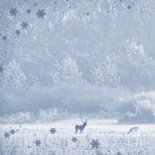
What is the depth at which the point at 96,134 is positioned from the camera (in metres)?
10.3

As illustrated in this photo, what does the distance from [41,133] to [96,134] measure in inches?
57.3

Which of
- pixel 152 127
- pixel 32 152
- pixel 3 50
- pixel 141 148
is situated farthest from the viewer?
pixel 141 148

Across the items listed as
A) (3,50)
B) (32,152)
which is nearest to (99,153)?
(32,152)

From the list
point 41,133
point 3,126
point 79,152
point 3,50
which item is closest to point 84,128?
point 79,152

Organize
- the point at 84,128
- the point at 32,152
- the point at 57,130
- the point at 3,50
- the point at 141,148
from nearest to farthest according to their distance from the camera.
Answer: the point at 3,50 → the point at 32,152 → the point at 57,130 → the point at 84,128 → the point at 141,148

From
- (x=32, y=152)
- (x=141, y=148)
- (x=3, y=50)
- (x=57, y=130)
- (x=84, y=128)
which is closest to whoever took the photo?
(x=3, y=50)

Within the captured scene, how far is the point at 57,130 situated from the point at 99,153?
1314 millimetres

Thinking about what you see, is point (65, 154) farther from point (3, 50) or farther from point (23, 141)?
point (3, 50)

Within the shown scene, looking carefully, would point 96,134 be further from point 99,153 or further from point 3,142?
point 3,142

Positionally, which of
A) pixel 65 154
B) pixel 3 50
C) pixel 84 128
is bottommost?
pixel 65 154

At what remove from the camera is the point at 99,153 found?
417 inches

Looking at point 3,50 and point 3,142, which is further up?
point 3,50

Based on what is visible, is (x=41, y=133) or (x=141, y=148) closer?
(x=41, y=133)

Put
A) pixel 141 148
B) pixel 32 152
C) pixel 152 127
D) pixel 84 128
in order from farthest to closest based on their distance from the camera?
pixel 141 148 → pixel 152 127 → pixel 84 128 → pixel 32 152
